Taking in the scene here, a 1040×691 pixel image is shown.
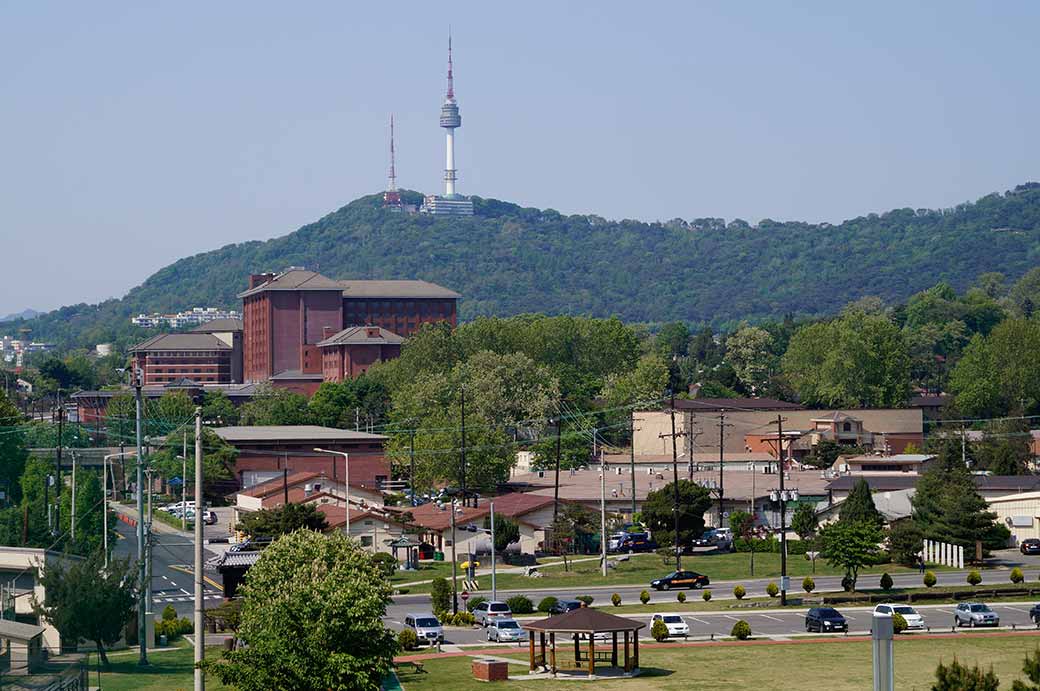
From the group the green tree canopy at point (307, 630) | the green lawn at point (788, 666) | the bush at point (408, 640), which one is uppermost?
the green tree canopy at point (307, 630)

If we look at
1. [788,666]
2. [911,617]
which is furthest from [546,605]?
[788,666]

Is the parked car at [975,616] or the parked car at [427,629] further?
the parked car at [975,616]

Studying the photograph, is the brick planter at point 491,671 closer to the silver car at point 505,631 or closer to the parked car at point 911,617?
the silver car at point 505,631

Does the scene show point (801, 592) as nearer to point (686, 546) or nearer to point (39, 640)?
point (686, 546)

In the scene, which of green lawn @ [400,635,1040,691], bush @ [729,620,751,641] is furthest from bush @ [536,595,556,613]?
green lawn @ [400,635,1040,691]

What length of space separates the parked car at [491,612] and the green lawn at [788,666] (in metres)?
9.72

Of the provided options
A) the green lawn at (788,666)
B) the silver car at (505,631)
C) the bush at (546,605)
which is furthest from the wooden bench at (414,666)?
the bush at (546,605)

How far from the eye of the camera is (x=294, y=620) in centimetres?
4503

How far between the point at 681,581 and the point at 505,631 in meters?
19.8

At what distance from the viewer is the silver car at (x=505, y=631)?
222 feet

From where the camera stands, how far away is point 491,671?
55562 mm

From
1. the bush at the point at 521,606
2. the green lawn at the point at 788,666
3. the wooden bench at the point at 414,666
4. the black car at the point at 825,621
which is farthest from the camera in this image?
the bush at the point at 521,606

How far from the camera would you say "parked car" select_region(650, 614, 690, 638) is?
218 feet

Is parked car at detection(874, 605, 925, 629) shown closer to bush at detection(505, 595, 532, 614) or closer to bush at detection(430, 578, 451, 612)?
bush at detection(505, 595, 532, 614)
